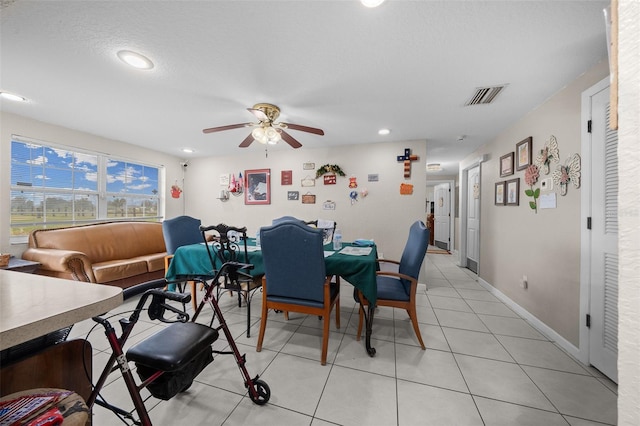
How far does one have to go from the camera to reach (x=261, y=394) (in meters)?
1.46

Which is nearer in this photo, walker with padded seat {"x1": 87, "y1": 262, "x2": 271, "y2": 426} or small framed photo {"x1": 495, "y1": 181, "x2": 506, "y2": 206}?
walker with padded seat {"x1": 87, "y1": 262, "x2": 271, "y2": 426}

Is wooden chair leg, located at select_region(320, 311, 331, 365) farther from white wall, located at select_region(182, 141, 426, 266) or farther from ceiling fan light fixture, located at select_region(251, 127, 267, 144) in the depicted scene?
white wall, located at select_region(182, 141, 426, 266)

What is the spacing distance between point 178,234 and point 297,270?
2038 mm

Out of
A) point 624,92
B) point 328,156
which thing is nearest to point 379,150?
point 328,156

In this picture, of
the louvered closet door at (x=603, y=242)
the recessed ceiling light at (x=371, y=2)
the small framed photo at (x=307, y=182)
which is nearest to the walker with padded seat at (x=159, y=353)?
the recessed ceiling light at (x=371, y=2)

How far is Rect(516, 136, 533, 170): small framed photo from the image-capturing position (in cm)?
257

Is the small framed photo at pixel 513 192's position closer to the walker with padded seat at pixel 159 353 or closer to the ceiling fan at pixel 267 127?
the ceiling fan at pixel 267 127

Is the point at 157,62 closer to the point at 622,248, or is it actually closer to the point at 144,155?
the point at 622,248

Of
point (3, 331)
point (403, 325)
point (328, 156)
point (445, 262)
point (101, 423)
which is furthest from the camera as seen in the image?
point (445, 262)

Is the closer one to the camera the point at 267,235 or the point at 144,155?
the point at 267,235

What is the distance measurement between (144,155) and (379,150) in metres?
4.29

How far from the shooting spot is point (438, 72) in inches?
75.9

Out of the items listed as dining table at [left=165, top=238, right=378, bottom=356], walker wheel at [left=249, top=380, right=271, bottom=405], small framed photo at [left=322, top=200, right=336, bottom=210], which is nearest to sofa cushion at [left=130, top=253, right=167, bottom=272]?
dining table at [left=165, top=238, right=378, bottom=356]

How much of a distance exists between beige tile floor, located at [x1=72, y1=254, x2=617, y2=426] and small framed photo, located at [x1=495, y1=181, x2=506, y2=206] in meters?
1.56
